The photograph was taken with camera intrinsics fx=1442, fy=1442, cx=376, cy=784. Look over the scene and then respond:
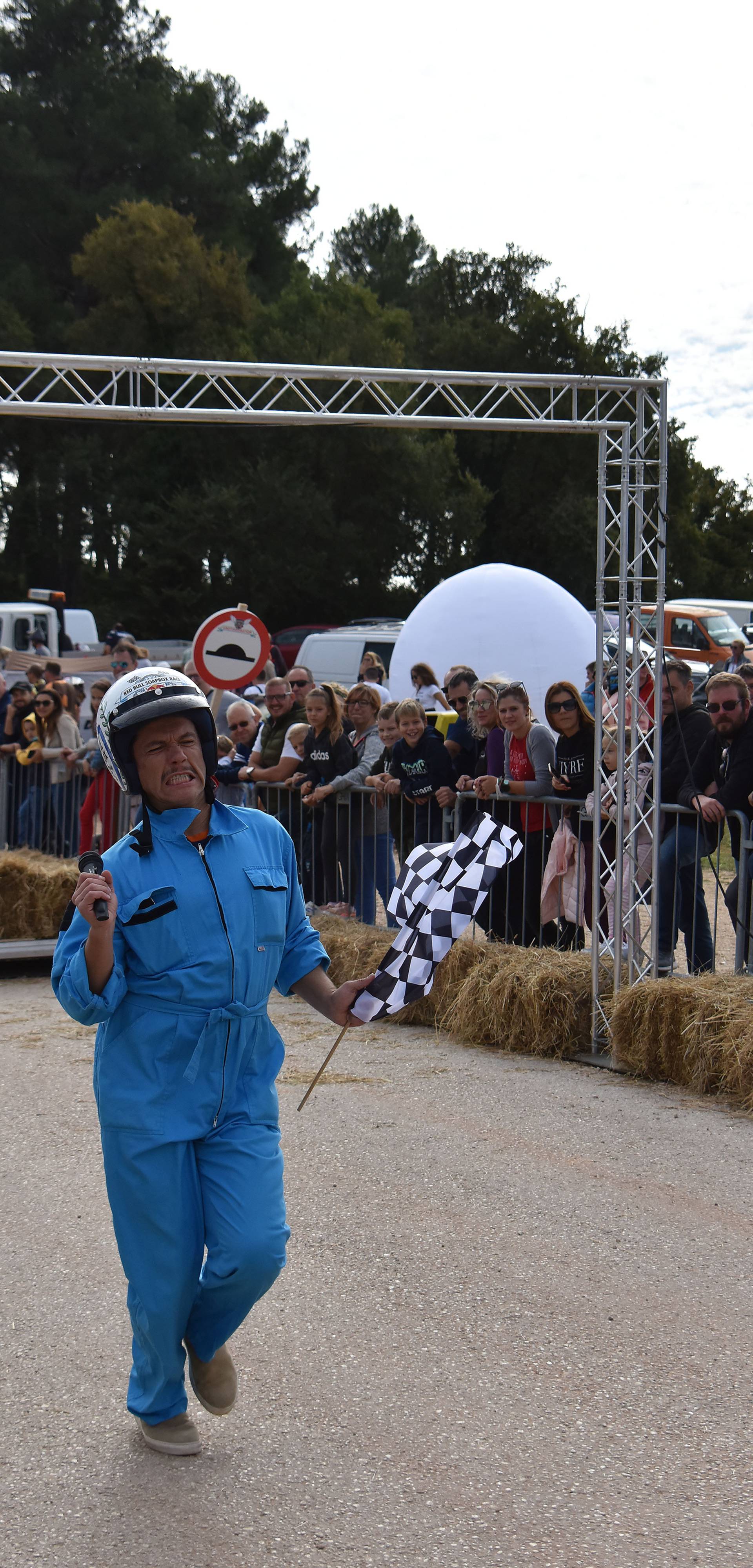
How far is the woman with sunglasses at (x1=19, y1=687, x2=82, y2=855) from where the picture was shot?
12.8 m

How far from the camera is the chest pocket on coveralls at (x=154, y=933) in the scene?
3.30m

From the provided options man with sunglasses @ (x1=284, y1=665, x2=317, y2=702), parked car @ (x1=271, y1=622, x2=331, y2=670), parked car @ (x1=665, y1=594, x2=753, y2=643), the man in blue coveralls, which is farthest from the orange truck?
the man in blue coveralls

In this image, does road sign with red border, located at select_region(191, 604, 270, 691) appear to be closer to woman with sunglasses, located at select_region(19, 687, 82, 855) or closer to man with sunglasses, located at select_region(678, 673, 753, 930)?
woman with sunglasses, located at select_region(19, 687, 82, 855)

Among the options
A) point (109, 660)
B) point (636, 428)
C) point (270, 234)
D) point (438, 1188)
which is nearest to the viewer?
point (438, 1188)

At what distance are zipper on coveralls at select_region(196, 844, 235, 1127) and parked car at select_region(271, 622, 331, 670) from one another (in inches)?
1238

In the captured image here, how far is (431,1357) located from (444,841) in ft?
17.9

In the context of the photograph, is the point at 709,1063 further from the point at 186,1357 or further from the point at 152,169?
the point at 152,169

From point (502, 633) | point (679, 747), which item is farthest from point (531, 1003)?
point (502, 633)

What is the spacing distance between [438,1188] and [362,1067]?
6.90ft

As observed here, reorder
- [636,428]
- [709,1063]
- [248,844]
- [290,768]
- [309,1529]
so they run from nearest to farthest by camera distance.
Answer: [309,1529] < [248,844] < [709,1063] < [636,428] < [290,768]

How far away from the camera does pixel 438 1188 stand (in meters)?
5.57

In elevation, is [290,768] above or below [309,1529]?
above

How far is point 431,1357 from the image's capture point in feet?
13.5

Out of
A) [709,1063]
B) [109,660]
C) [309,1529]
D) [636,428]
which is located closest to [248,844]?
[309,1529]
